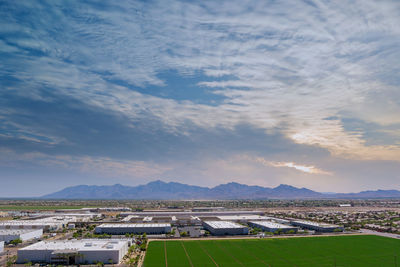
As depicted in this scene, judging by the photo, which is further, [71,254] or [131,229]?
[131,229]

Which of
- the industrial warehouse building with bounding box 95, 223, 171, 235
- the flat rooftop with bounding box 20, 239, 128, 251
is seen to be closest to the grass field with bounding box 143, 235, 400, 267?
the flat rooftop with bounding box 20, 239, 128, 251

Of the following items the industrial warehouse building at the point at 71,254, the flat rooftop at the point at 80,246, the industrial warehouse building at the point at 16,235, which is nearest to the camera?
the industrial warehouse building at the point at 71,254

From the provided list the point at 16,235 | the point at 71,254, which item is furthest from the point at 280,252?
the point at 16,235

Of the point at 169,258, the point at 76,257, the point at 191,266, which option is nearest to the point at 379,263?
the point at 191,266

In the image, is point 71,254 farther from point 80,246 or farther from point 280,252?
point 280,252

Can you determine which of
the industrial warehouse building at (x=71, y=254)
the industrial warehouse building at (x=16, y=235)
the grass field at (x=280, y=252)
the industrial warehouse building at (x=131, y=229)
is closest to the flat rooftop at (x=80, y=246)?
the industrial warehouse building at (x=71, y=254)

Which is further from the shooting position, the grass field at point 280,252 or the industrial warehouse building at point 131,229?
the industrial warehouse building at point 131,229

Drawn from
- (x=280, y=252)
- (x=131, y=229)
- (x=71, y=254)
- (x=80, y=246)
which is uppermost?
(x=80, y=246)

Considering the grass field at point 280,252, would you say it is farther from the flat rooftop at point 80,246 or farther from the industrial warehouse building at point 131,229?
the industrial warehouse building at point 131,229

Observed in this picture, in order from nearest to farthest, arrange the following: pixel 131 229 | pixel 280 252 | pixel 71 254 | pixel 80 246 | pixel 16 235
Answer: pixel 71 254
pixel 80 246
pixel 280 252
pixel 16 235
pixel 131 229
